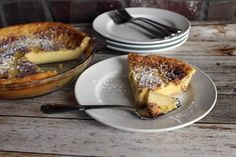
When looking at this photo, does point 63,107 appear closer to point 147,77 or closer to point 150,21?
point 147,77

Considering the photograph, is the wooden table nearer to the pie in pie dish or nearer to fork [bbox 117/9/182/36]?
the pie in pie dish

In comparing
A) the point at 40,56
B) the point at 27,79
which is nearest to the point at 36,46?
the point at 40,56

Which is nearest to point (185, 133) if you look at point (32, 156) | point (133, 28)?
point (32, 156)

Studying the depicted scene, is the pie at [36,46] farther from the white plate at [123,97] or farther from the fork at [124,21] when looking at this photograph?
the fork at [124,21]

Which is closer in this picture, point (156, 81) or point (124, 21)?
point (156, 81)

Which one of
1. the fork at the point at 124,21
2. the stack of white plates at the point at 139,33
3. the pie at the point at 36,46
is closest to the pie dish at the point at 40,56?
the pie at the point at 36,46

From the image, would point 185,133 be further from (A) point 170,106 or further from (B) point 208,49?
(B) point 208,49
